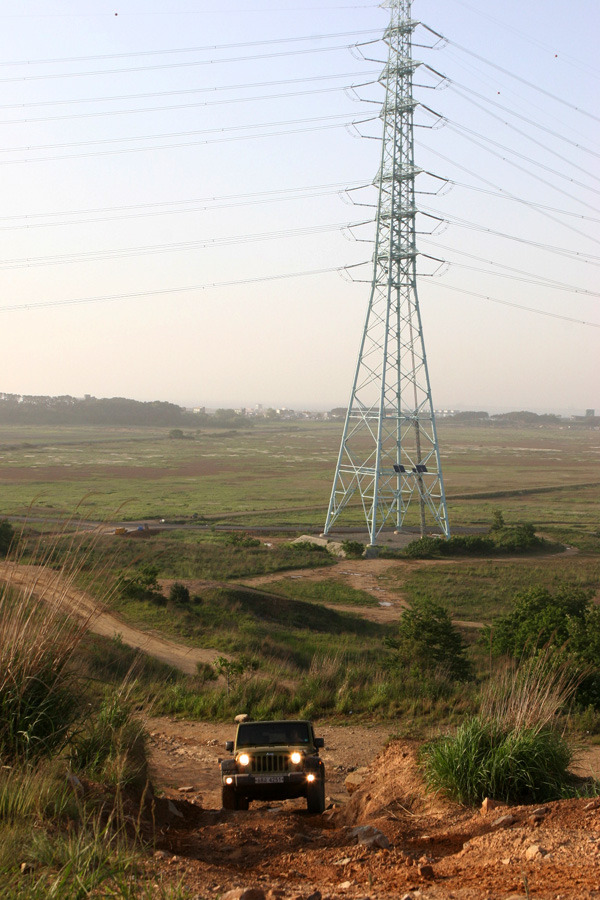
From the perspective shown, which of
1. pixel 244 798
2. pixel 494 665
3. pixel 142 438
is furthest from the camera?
pixel 142 438

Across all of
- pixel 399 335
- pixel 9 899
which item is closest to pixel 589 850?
pixel 9 899

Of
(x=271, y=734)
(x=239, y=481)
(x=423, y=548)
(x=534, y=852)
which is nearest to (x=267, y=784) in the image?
(x=271, y=734)

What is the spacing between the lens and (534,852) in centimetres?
558

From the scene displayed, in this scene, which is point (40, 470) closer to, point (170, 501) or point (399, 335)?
point (170, 501)

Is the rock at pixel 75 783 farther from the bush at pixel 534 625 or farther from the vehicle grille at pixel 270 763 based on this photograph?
the bush at pixel 534 625

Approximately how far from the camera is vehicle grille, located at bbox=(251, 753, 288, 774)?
9430 millimetres

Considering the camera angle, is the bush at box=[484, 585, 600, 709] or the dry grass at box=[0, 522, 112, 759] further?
the bush at box=[484, 585, 600, 709]

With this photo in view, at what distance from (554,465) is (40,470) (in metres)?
97.9

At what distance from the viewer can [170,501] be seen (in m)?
80.8

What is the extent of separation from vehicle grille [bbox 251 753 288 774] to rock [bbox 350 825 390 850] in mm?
2600

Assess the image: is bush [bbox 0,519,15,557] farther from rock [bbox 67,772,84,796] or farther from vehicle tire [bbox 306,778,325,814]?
rock [bbox 67,772,84,796]

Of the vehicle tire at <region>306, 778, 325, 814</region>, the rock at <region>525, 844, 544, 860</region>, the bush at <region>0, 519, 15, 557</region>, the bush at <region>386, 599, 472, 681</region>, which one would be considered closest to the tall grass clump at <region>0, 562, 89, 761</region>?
the vehicle tire at <region>306, 778, 325, 814</region>

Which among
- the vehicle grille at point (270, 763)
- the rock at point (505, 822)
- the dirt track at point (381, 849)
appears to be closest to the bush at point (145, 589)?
the dirt track at point (381, 849)

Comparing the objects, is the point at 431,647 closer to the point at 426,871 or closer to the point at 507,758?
the point at 507,758
